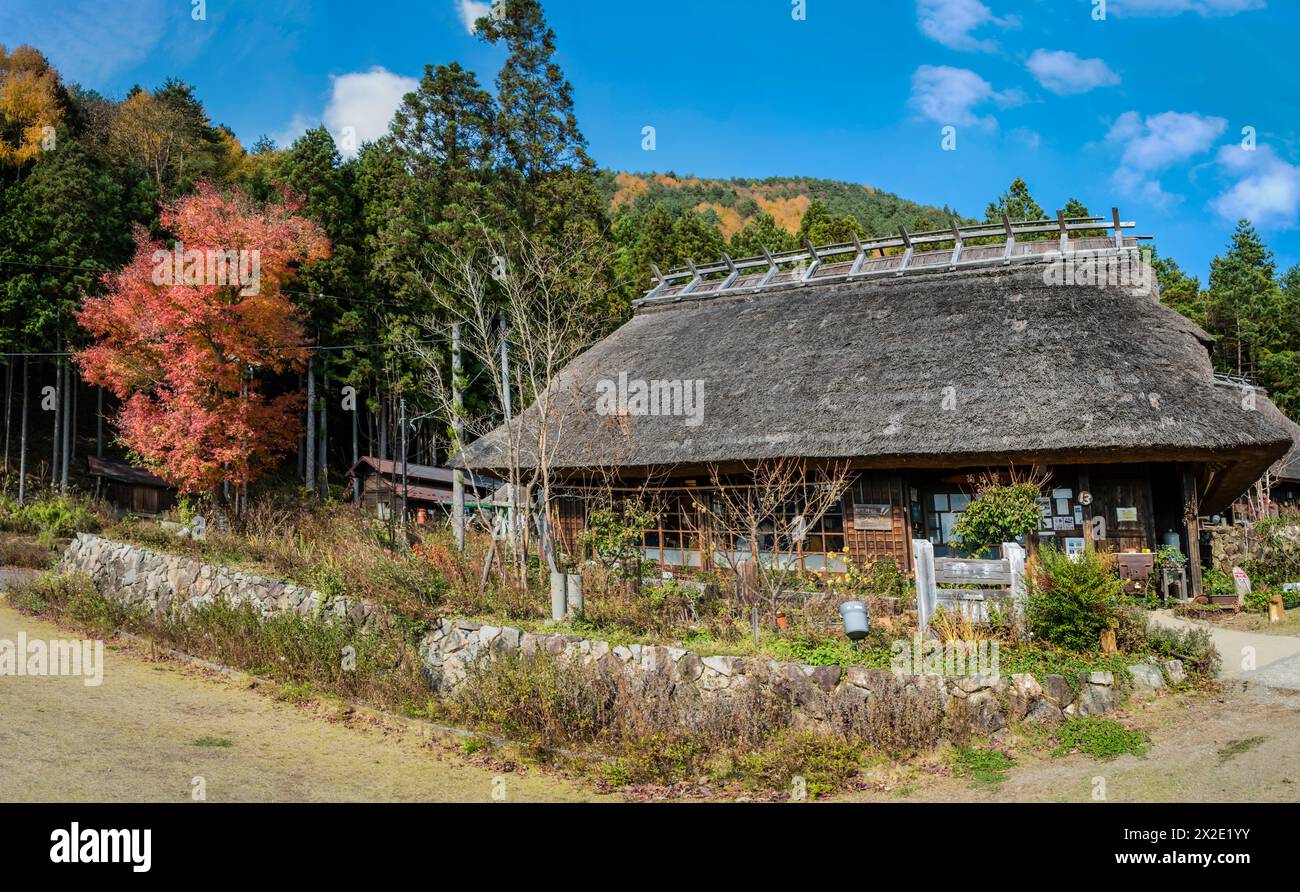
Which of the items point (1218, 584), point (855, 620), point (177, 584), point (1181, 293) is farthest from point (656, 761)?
point (1181, 293)

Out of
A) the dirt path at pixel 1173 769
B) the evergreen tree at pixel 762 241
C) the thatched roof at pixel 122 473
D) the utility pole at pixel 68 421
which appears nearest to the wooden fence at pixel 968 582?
the dirt path at pixel 1173 769

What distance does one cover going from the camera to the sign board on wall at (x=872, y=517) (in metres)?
14.9

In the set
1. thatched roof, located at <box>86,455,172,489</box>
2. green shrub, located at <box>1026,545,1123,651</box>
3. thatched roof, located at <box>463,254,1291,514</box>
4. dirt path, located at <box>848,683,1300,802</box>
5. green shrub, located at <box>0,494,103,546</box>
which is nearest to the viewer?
dirt path, located at <box>848,683,1300,802</box>

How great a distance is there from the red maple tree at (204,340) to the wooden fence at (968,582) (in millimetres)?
15158

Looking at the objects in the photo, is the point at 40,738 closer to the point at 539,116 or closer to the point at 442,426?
the point at 539,116

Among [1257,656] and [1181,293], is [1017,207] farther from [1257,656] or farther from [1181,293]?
[1257,656]

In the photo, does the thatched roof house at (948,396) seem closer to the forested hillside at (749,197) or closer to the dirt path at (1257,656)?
the dirt path at (1257,656)

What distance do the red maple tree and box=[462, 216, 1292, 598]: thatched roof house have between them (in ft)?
18.6

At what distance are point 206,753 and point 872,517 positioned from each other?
36.4ft

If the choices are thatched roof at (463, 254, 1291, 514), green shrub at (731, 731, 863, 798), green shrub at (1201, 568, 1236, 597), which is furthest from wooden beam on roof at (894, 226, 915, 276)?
green shrub at (731, 731, 863, 798)

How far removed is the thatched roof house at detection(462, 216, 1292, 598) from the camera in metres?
12.8

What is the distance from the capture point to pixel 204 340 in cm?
1823

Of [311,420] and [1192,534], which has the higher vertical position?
[311,420]

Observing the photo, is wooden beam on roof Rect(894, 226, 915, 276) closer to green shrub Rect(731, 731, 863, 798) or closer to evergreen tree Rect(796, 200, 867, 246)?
green shrub Rect(731, 731, 863, 798)
